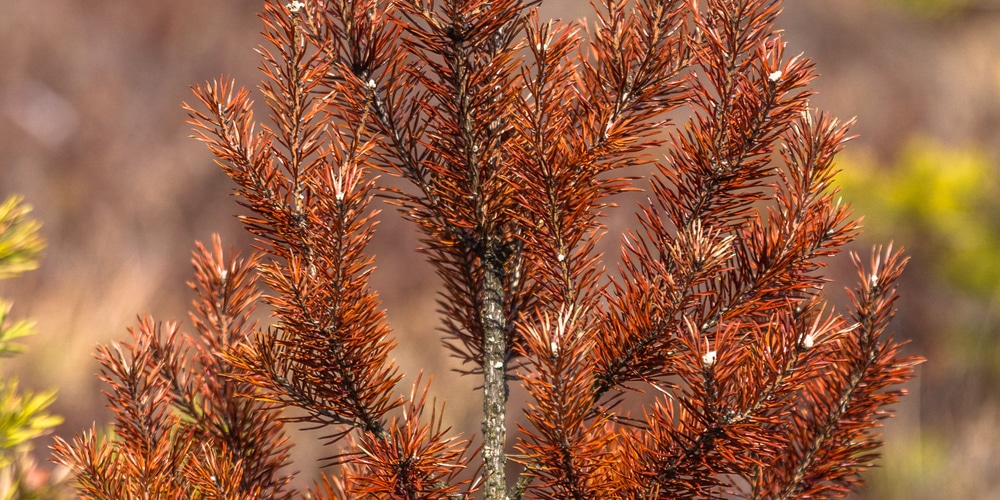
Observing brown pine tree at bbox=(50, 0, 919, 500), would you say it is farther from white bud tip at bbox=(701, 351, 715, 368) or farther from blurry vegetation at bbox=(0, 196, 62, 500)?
blurry vegetation at bbox=(0, 196, 62, 500)

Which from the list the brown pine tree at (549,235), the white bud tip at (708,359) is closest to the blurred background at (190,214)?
the brown pine tree at (549,235)

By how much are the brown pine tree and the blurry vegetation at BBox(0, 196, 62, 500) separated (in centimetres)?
20

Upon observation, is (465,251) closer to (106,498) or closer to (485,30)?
(485,30)

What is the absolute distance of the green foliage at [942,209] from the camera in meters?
4.09

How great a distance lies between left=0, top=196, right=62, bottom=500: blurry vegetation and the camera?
830 mm

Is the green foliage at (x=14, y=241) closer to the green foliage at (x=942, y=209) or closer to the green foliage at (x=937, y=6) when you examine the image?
the green foliage at (x=942, y=209)

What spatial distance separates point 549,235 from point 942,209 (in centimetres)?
433

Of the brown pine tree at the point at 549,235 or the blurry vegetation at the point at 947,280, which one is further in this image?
the blurry vegetation at the point at 947,280

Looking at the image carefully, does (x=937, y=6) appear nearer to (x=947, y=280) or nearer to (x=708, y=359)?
(x=947, y=280)

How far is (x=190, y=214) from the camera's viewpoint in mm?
4855

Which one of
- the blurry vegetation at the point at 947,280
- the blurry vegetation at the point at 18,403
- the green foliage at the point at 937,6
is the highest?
the green foliage at the point at 937,6

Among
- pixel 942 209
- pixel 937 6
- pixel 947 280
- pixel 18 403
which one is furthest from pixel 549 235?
pixel 937 6

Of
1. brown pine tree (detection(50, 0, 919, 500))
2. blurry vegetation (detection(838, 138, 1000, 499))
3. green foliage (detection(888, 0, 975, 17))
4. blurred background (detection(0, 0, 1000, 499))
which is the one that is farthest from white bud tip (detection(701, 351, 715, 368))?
green foliage (detection(888, 0, 975, 17))

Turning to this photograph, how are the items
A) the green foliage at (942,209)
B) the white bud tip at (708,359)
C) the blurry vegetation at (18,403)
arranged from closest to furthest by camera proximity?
the white bud tip at (708,359), the blurry vegetation at (18,403), the green foliage at (942,209)
